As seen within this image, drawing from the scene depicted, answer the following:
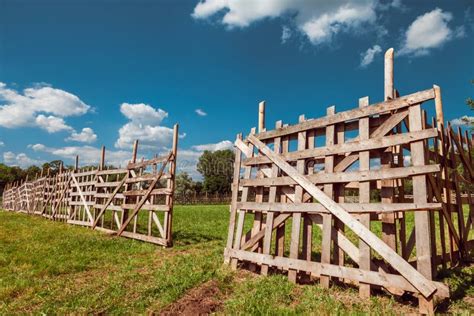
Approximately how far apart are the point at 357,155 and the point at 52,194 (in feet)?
61.7

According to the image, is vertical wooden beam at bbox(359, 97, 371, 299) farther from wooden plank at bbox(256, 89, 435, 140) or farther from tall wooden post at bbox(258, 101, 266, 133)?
tall wooden post at bbox(258, 101, 266, 133)

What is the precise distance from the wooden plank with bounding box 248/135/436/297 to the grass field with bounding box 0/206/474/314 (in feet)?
1.38

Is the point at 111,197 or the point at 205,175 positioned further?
the point at 205,175

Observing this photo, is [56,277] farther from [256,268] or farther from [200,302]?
[256,268]

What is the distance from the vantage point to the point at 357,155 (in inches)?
196

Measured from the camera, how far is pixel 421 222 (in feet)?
13.9

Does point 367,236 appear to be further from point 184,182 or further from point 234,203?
point 184,182

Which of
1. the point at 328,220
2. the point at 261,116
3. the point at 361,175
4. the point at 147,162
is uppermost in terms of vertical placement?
the point at 261,116

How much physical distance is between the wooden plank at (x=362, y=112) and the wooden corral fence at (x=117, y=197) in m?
4.66

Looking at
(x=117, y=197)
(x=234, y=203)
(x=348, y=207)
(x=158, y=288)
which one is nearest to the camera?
(x=348, y=207)

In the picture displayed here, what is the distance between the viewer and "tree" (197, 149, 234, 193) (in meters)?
80.9

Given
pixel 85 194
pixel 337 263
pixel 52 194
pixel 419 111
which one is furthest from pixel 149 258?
pixel 52 194

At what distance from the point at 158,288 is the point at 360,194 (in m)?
3.44

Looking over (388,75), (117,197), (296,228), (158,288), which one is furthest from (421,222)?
(117,197)
